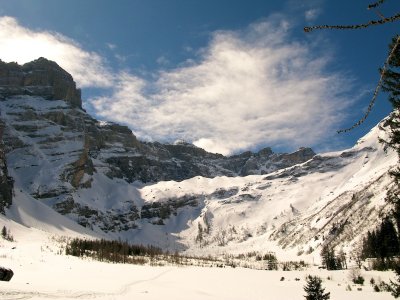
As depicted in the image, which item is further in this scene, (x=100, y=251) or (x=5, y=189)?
(x=5, y=189)

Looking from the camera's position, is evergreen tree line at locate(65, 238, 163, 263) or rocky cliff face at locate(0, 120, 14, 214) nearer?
evergreen tree line at locate(65, 238, 163, 263)

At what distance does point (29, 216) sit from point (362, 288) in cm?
12509

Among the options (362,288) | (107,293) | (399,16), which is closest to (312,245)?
(362,288)

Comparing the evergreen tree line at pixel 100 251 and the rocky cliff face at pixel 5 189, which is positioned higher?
the rocky cliff face at pixel 5 189

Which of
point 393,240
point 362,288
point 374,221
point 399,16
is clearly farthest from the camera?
point 374,221

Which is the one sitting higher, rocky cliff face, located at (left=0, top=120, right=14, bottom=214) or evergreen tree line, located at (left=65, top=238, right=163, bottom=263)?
rocky cliff face, located at (left=0, top=120, right=14, bottom=214)

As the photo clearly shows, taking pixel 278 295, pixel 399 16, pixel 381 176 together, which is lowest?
pixel 278 295

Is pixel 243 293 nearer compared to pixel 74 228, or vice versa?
pixel 243 293

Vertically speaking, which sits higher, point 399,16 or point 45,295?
point 399,16

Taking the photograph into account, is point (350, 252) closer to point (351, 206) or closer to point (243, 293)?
point (351, 206)

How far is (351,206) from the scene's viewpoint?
14800 centimetres

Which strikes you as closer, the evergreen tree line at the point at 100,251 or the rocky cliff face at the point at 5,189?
the evergreen tree line at the point at 100,251

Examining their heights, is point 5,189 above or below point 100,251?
above

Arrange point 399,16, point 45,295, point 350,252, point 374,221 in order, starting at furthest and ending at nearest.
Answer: point 374,221
point 350,252
point 45,295
point 399,16
